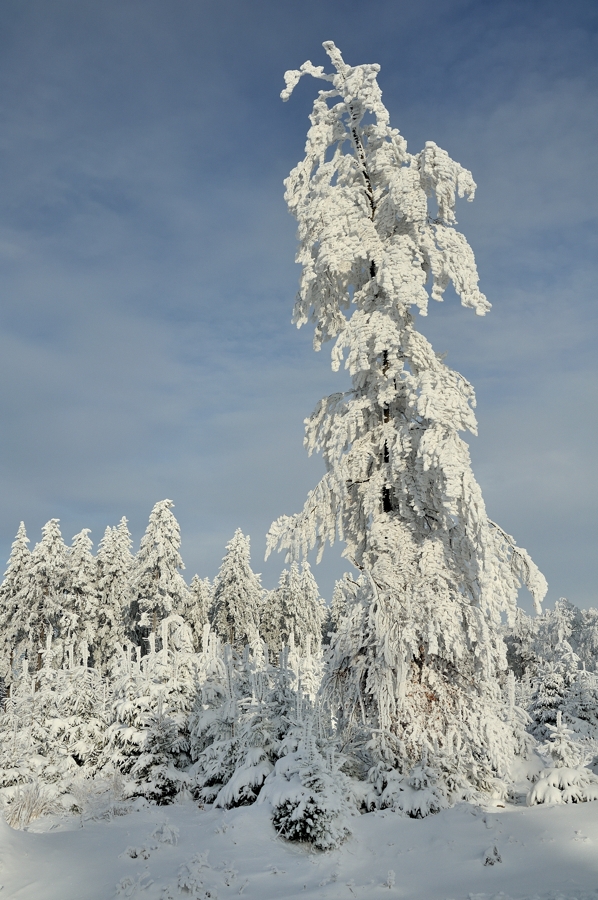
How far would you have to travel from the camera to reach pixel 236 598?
42.2m

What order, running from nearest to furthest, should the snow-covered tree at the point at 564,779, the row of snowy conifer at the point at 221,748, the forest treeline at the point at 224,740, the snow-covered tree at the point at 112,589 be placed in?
the snow-covered tree at the point at 564,779
the row of snowy conifer at the point at 221,748
the forest treeline at the point at 224,740
the snow-covered tree at the point at 112,589

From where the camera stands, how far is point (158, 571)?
35.6 m

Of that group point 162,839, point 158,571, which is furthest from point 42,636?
point 162,839

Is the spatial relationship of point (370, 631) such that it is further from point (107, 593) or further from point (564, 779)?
point (107, 593)

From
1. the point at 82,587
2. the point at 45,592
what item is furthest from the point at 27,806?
the point at 82,587

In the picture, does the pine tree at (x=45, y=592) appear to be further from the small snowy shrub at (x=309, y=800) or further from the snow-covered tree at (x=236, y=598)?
the small snowy shrub at (x=309, y=800)

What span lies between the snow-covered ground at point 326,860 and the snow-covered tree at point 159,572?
27.6m

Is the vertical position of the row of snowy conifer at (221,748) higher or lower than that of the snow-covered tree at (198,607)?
lower

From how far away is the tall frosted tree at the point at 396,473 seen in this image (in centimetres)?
884

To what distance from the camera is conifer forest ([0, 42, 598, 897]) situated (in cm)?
848

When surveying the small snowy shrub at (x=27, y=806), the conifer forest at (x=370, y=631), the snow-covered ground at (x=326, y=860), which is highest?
the conifer forest at (x=370, y=631)

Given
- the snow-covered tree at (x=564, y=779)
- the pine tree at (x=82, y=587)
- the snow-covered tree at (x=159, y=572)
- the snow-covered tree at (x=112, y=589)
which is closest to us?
the snow-covered tree at (x=564, y=779)

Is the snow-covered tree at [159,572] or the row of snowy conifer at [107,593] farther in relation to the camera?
the snow-covered tree at [159,572]

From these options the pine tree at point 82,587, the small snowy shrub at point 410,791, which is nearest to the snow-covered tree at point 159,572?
the pine tree at point 82,587
